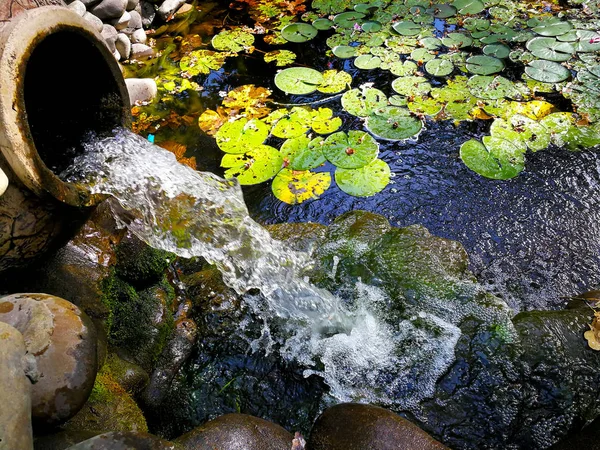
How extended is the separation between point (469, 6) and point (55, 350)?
4927 millimetres

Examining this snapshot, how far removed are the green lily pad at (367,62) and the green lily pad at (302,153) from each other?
3.63 ft

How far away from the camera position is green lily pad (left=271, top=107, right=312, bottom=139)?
3658mm

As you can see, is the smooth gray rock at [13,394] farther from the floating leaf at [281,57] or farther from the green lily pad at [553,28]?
the green lily pad at [553,28]

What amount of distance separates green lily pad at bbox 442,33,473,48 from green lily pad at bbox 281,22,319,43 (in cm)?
132

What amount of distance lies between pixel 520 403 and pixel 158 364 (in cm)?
Answer: 163

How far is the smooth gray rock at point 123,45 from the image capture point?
462cm

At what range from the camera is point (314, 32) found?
15.8 feet

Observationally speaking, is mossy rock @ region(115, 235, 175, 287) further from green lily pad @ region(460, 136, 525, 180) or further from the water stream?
green lily pad @ region(460, 136, 525, 180)

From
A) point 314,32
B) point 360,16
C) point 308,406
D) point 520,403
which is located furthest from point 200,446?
point 360,16

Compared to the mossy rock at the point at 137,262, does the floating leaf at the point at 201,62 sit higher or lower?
lower

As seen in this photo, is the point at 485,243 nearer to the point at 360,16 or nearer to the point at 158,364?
the point at 158,364

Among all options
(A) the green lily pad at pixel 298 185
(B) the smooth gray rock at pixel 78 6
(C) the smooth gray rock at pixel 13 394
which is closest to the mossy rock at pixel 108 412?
(C) the smooth gray rock at pixel 13 394

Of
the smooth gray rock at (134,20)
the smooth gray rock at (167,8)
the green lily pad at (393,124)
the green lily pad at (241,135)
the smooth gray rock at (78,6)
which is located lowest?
the green lily pad at (393,124)

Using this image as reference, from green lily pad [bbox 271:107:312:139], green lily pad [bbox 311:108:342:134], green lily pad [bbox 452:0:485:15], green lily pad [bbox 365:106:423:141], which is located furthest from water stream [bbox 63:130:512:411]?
green lily pad [bbox 452:0:485:15]
